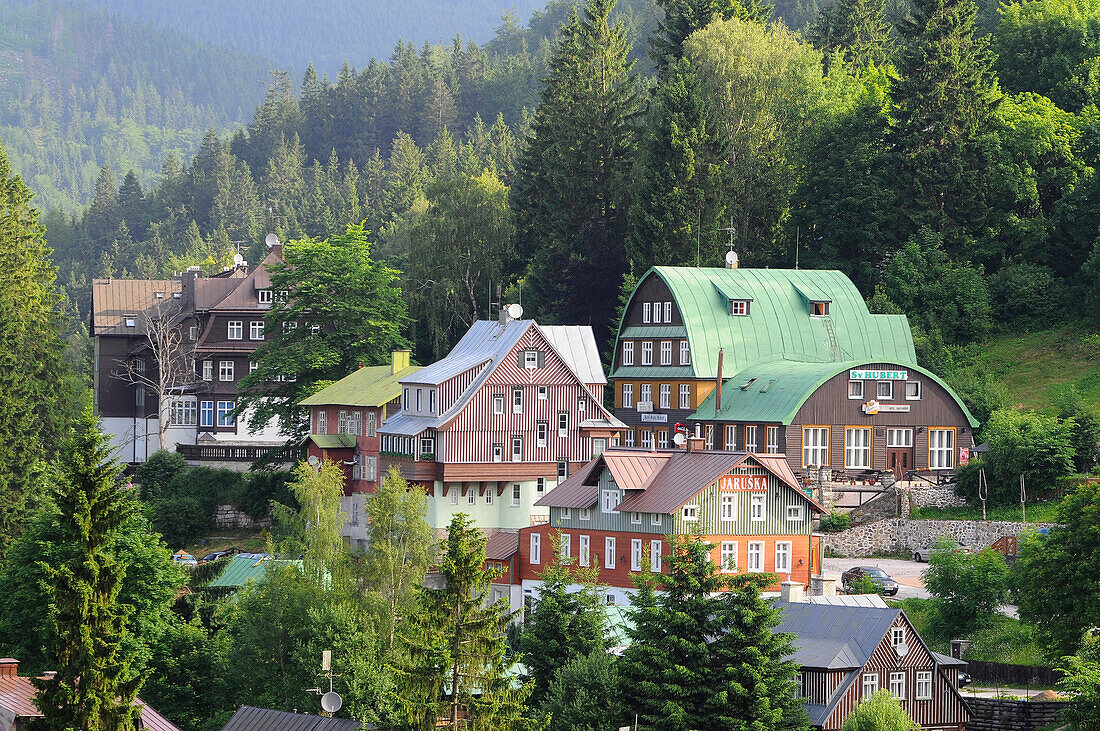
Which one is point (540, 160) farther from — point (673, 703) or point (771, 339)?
point (673, 703)

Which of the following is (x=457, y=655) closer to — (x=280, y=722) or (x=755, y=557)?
(x=280, y=722)

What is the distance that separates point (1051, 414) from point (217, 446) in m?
44.5

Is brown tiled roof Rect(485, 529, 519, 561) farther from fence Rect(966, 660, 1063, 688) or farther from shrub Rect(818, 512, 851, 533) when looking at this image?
fence Rect(966, 660, 1063, 688)

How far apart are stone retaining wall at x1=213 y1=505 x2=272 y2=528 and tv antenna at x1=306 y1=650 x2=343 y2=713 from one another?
3329 cm

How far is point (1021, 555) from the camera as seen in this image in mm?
57938

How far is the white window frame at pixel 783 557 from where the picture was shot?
2461 inches

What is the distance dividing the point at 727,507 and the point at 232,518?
3571cm

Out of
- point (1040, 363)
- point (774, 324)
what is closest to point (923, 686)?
point (774, 324)

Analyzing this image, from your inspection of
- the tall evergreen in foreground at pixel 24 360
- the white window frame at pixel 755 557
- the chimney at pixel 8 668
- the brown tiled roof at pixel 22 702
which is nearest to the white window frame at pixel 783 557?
the white window frame at pixel 755 557

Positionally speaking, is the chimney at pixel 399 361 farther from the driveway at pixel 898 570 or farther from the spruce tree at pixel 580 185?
the driveway at pixel 898 570

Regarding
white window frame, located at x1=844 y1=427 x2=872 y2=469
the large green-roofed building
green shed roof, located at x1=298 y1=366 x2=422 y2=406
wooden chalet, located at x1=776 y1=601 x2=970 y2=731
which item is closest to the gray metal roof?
wooden chalet, located at x1=776 y1=601 x2=970 y2=731

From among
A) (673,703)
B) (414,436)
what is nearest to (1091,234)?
(414,436)

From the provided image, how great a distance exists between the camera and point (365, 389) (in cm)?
8375

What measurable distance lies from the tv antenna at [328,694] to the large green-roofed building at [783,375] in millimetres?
28737
